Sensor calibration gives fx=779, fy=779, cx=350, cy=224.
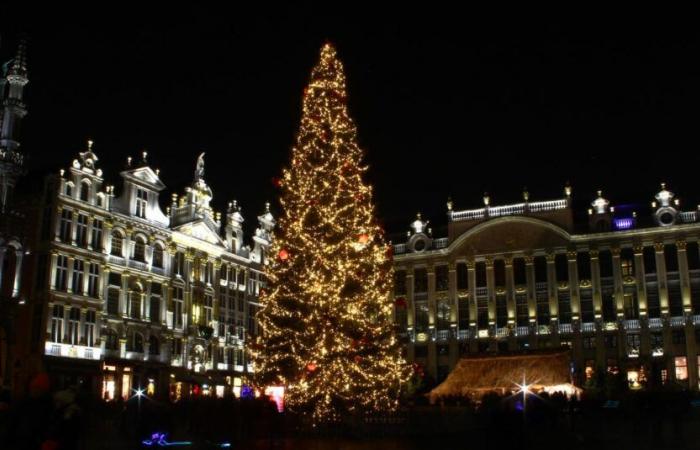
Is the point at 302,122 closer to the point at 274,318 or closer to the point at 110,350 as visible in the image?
A: the point at 274,318

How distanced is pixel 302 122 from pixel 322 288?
619 cm

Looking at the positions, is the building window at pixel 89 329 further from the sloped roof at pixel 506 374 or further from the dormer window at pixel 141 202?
the sloped roof at pixel 506 374

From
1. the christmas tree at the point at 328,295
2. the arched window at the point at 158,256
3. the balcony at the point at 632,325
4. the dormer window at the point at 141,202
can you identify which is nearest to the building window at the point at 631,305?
the balcony at the point at 632,325

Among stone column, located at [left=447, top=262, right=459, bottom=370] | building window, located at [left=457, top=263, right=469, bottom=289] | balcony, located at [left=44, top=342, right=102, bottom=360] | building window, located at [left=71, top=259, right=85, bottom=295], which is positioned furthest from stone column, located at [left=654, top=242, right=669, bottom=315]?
building window, located at [left=71, top=259, right=85, bottom=295]

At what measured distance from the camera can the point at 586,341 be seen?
181 feet

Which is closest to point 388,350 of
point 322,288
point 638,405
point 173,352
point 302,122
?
point 322,288

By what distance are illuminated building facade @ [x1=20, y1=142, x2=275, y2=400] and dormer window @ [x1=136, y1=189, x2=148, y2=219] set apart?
7cm

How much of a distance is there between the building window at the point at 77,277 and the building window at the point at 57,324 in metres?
1.55

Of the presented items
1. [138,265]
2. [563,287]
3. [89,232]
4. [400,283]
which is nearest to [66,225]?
[89,232]

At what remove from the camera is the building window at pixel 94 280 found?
4522cm

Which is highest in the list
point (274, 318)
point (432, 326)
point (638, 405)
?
point (432, 326)

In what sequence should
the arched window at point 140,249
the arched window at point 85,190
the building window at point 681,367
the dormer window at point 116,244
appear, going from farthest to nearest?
the building window at point 681,367 → the arched window at point 140,249 → the dormer window at point 116,244 → the arched window at point 85,190

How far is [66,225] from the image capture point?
44188mm

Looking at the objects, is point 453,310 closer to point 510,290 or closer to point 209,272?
point 510,290
